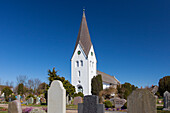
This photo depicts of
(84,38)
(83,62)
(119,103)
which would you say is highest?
(84,38)

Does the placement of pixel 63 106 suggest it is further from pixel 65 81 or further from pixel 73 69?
pixel 73 69

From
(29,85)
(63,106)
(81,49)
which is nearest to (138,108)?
(63,106)

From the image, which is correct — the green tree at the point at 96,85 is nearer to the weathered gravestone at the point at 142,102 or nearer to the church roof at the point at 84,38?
the church roof at the point at 84,38

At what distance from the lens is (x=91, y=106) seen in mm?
7773

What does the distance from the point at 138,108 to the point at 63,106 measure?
129 inches

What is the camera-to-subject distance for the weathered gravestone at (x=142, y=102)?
5320 mm

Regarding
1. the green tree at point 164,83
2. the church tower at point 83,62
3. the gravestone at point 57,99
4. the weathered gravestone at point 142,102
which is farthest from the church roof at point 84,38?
the weathered gravestone at point 142,102

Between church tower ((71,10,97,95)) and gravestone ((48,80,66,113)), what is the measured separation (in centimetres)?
2931

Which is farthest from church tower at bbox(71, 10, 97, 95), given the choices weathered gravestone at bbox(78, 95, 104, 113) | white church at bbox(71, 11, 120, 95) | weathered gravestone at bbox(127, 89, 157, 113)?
weathered gravestone at bbox(127, 89, 157, 113)

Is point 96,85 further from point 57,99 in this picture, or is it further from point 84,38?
point 57,99

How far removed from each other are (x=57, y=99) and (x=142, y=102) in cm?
369

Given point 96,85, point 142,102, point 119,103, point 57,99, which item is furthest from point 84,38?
point 142,102

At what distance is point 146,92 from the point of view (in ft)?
17.8

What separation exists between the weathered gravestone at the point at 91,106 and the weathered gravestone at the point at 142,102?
2.24 metres
